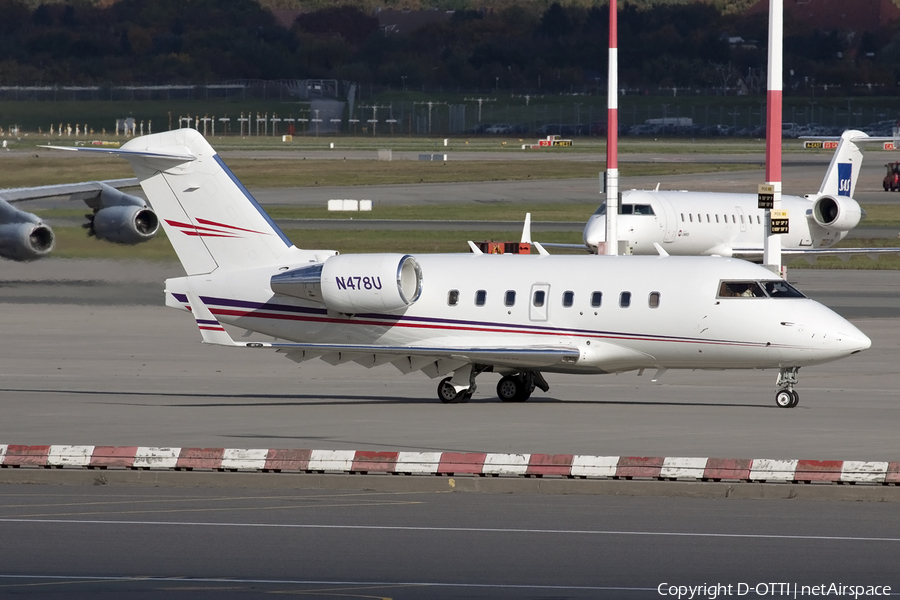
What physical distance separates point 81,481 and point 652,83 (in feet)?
566

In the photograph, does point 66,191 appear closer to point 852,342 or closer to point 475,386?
point 475,386

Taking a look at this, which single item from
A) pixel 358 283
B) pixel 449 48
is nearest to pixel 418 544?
pixel 358 283

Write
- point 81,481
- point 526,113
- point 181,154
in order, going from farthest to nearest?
point 526,113, point 181,154, point 81,481

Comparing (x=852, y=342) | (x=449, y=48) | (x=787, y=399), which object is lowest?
(x=787, y=399)

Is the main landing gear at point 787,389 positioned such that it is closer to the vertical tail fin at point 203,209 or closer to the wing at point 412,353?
the wing at point 412,353

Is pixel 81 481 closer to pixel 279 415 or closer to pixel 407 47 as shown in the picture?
pixel 279 415

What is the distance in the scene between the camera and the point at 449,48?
189 m

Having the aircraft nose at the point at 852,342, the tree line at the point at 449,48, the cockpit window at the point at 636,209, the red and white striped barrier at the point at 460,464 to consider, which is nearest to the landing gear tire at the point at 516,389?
the aircraft nose at the point at 852,342

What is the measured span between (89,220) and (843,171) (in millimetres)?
28694

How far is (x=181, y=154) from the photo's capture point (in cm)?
2652

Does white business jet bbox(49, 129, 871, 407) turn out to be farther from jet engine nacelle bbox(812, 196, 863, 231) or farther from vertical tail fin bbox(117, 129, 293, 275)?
jet engine nacelle bbox(812, 196, 863, 231)

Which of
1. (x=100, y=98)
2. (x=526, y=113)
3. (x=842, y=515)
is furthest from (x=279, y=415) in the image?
(x=526, y=113)

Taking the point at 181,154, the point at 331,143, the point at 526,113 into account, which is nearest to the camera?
the point at 181,154

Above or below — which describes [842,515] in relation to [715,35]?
below
